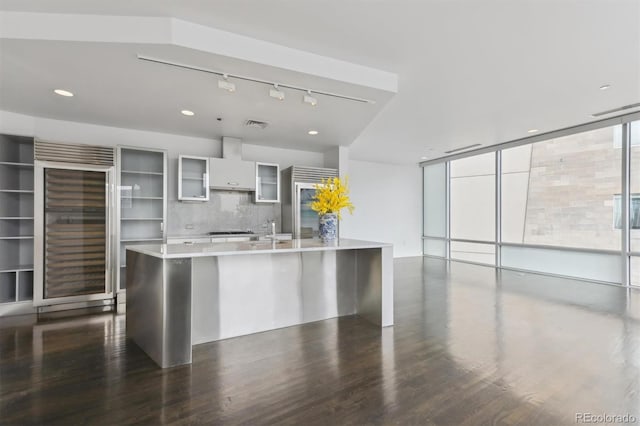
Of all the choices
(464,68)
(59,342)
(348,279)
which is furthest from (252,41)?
(59,342)

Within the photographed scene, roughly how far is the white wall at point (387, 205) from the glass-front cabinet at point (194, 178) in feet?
12.2

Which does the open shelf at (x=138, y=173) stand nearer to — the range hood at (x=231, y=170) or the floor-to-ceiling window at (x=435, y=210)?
the range hood at (x=231, y=170)

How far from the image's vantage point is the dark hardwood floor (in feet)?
6.06

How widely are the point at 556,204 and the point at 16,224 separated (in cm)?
906

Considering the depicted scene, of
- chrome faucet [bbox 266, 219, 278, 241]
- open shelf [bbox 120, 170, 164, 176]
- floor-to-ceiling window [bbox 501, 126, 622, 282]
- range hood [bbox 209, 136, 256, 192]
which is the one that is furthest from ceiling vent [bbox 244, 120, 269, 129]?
floor-to-ceiling window [bbox 501, 126, 622, 282]

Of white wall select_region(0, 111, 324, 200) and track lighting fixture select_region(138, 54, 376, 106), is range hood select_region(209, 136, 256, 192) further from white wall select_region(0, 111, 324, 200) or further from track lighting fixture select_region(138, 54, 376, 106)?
track lighting fixture select_region(138, 54, 376, 106)

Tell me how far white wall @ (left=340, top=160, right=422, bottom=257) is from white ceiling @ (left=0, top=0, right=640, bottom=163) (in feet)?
12.6

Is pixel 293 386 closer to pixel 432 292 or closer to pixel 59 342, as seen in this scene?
pixel 59 342

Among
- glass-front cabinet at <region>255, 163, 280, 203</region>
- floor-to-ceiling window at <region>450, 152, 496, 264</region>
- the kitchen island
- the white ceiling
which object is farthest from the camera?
floor-to-ceiling window at <region>450, 152, 496, 264</region>

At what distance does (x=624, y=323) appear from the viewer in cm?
340

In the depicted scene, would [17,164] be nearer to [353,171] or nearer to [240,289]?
[240,289]

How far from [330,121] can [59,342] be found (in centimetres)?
405

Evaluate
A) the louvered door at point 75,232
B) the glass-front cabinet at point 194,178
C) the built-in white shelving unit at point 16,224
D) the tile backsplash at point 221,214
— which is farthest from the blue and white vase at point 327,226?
the built-in white shelving unit at point 16,224

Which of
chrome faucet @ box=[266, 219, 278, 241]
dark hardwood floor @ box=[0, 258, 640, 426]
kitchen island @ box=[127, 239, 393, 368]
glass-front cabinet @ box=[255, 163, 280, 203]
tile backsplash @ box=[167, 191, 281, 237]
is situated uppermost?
glass-front cabinet @ box=[255, 163, 280, 203]
